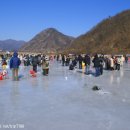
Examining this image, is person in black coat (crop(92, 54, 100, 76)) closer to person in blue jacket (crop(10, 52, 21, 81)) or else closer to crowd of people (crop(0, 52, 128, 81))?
crowd of people (crop(0, 52, 128, 81))

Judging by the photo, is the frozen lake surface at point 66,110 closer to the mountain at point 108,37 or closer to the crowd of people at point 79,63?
the crowd of people at point 79,63

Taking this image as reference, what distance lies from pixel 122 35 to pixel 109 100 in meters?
103

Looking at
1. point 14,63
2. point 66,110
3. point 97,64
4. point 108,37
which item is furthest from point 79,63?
point 108,37

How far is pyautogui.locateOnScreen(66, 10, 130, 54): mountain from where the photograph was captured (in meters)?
108

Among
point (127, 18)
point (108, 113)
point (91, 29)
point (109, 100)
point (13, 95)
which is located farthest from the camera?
point (91, 29)

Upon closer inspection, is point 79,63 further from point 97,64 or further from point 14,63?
point 14,63

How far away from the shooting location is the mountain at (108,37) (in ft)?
354

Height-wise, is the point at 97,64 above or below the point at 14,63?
below

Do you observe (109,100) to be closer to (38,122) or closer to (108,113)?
(108,113)

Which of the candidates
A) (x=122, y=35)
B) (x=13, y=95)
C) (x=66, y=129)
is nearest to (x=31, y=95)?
(x=13, y=95)

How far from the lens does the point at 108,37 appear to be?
120m

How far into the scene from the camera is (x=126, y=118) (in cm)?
941

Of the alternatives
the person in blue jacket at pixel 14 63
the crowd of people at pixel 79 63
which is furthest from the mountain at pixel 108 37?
the person in blue jacket at pixel 14 63

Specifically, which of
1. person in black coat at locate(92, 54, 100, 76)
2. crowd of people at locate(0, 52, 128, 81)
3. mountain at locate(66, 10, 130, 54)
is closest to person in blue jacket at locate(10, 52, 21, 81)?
crowd of people at locate(0, 52, 128, 81)
